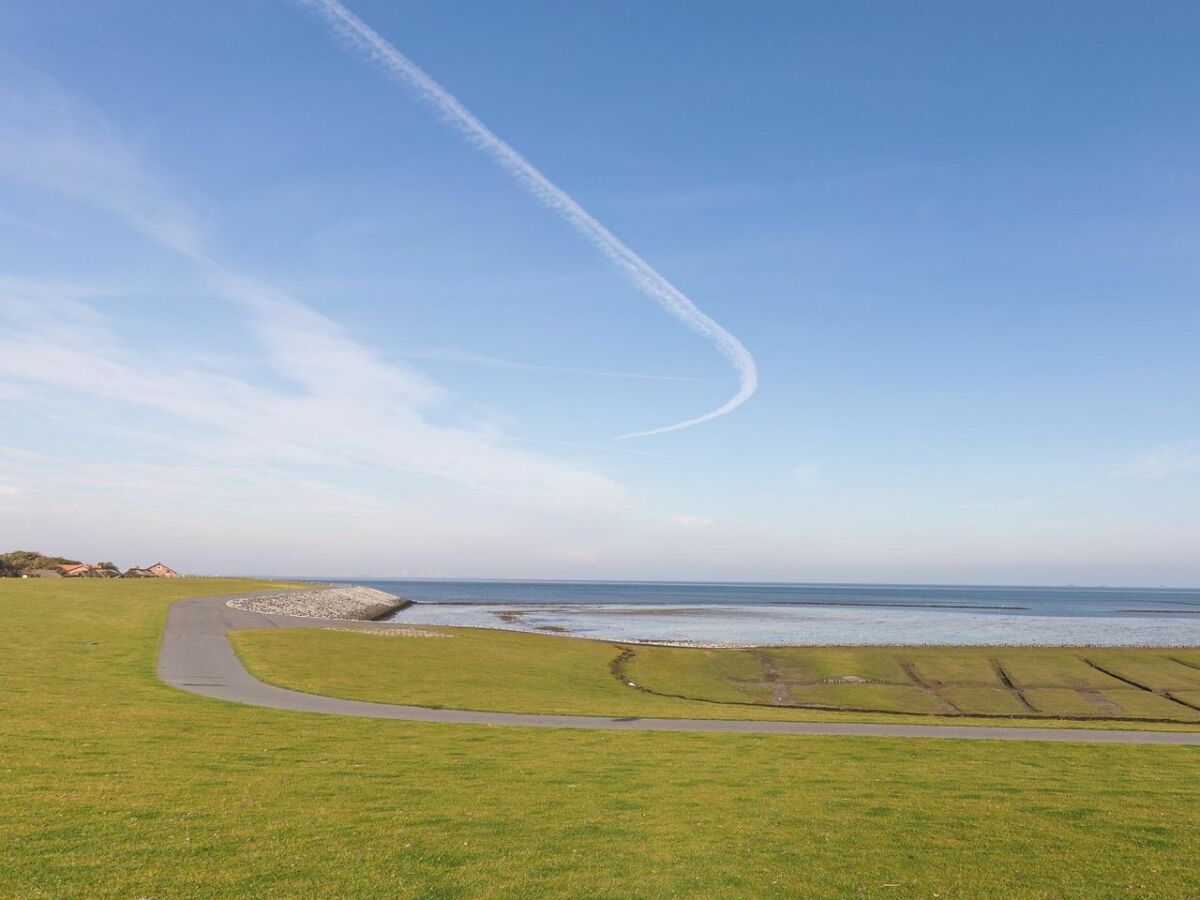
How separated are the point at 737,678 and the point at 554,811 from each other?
39001 mm

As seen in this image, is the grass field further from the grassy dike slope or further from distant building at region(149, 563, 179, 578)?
distant building at region(149, 563, 179, 578)

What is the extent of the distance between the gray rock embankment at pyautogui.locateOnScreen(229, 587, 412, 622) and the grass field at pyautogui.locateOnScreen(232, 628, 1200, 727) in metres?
24.1

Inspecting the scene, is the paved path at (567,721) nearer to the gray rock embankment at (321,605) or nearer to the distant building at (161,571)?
the gray rock embankment at (321,605)

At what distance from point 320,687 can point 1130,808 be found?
30.3 m

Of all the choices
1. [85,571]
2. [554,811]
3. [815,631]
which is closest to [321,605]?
[815,631]

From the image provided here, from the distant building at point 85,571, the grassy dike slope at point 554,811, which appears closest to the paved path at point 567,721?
the grassy dike slope at point 554,811

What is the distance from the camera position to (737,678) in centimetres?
5197

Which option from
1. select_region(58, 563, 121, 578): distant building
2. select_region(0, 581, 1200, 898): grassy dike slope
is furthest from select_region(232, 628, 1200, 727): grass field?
select_region(58, 563, 121, 578): distant building

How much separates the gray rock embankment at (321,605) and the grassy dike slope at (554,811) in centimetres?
5298

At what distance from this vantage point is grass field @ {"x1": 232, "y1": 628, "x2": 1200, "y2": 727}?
3522 centimetres

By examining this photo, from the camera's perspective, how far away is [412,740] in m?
22.9

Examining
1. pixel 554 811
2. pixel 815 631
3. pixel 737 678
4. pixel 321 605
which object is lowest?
pixel 737 678

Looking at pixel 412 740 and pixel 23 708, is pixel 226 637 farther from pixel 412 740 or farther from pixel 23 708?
pixel 412 740

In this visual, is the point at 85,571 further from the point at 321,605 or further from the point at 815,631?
the point at 815,631
